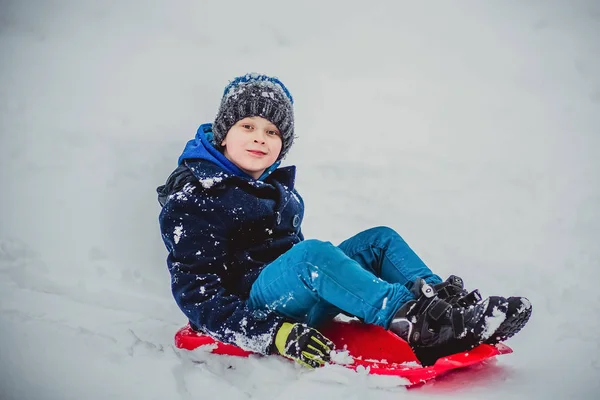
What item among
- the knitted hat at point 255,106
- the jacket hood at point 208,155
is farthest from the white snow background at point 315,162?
the knitted hat at point 255,106

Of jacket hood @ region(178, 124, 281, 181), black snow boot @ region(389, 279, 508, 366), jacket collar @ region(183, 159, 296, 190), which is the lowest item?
black snow boot @ region(389, 279, 508, 366)

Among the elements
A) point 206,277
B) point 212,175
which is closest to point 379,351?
point 206,277

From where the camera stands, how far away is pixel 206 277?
183 cm

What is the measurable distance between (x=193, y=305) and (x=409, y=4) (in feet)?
12.1

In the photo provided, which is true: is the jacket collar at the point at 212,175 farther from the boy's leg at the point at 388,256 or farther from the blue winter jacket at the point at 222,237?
the boy's leg at the point at 388,256

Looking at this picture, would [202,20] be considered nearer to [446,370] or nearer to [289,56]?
[289,56]

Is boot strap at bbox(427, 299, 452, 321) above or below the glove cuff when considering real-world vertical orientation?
above

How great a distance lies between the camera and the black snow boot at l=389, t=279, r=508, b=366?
1599 millimetres

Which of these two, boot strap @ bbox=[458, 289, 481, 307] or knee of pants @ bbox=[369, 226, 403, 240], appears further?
knee of pants @ bbox=[369, 226, 403, 240]

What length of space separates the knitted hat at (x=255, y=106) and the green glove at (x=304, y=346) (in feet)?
2.76

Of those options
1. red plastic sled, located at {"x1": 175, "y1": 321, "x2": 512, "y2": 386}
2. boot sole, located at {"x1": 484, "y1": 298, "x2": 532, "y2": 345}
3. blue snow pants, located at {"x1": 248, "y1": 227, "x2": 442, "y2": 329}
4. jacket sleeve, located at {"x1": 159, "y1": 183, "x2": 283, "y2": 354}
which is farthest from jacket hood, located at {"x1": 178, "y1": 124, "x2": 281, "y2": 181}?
boot sole, located at {"x1": 484, "y1": 298, "x2": 532, "y2": 345}

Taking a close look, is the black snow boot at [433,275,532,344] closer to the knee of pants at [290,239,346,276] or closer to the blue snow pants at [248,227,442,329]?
the blue snow pants at [248,227,442,329]

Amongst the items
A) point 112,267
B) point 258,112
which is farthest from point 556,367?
point 112,267

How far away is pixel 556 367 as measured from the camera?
1.78 meters
